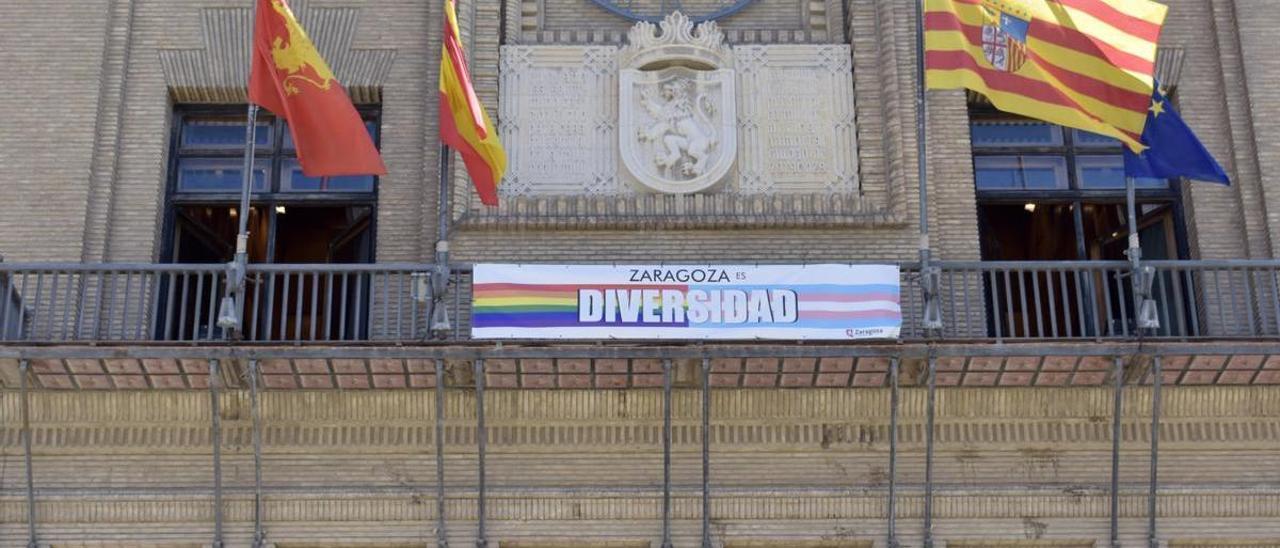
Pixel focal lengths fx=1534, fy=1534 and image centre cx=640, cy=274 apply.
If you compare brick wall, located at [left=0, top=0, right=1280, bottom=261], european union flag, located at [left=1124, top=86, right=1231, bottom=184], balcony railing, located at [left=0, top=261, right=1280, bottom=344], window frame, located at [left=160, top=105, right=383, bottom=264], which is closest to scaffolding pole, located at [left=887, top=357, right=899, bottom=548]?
balcony railing, located at [left=0, top=261, right=1280, bottom=344]

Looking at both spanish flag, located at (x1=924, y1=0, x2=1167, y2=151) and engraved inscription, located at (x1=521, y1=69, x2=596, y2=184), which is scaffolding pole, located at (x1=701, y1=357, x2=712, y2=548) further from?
spanish flag, located at (x1=924, y1=0, x2=1167, y2=151)

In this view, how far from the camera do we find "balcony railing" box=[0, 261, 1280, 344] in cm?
1328

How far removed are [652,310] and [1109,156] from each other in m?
5.84

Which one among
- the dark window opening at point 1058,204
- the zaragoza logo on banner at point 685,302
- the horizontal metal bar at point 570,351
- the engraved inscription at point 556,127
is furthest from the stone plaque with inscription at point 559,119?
the dark window opening at point 1058,204

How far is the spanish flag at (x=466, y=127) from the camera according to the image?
13641 millimetres

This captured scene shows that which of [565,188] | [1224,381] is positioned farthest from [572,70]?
[1224,381]

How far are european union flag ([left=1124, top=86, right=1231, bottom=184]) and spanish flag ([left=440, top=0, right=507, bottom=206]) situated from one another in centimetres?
568

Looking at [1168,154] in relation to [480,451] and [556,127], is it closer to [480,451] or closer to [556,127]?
[556,127]

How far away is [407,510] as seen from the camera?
1355 centimetres

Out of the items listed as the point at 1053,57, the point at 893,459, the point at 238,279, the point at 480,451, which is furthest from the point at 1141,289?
the point at 238,279

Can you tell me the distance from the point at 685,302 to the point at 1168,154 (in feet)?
15.2

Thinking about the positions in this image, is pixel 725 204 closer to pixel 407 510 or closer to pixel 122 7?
pixel 407 510

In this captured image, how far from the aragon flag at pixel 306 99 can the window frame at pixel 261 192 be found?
1690 millimetres

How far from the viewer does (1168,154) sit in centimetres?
1379
